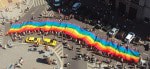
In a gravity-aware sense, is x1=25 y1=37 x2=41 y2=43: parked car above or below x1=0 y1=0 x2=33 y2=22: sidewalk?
below

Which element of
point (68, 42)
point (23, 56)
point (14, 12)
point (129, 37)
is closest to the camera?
point (23, 56)

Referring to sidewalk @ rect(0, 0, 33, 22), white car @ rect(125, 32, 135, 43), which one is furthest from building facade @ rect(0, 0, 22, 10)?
white car @ rect(125, 32, 135, 43)

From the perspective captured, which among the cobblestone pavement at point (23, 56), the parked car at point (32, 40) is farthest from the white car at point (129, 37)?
the parked car at point (32, 40)

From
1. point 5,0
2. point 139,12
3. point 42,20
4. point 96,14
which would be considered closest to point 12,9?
point 5,0

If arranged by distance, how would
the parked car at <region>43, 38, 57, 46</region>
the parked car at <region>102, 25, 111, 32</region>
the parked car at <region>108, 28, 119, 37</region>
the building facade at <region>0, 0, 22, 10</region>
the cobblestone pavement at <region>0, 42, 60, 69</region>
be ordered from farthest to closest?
1. the building facade at <region>0, 0, 22, 10</region>
2. the parked car at <region>102, 25, 111, 32</region>
3. the parked car at <region>108, 28, 119, 37</region>
4. the parked car at <region>43, 38, 57, 46</region>
5. the cobblestone pavement at <region>0, 42, 60, 69</region>

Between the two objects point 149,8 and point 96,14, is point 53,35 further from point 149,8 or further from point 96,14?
point 149,8

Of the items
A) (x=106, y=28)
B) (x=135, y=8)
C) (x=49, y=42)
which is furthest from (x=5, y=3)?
(x=135, y=8)

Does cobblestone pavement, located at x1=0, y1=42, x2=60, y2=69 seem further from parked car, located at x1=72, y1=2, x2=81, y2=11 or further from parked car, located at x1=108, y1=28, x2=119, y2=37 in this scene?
parked car, located at x1=72, y1=2, x2=81, y2=11

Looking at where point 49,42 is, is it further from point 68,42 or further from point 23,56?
point 23,56
